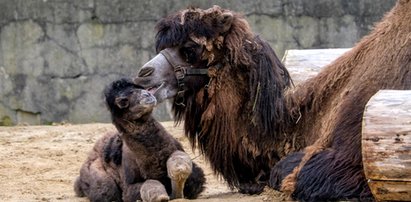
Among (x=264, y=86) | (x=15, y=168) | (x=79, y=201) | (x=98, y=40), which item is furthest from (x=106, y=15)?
(x=264, y=86)

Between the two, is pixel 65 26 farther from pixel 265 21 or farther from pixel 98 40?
pixel 265 21

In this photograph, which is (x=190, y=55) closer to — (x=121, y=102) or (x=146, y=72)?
(x=146, y=72)

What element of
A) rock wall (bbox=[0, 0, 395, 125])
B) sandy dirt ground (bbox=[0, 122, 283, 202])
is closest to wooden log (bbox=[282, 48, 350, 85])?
sandy dirt ground (bbox=[0, 122, 283, 202])

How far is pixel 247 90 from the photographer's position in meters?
5.92

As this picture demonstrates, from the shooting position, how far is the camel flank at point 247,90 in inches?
223

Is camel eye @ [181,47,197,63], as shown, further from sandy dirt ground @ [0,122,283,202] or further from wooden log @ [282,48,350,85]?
wooden log @ [282,48,350,85]

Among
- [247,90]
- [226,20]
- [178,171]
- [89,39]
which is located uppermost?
A: [226,20]

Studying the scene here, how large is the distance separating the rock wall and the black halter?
5.74 metres

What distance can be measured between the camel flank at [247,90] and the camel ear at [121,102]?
5.0 inches

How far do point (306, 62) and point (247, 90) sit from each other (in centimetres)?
116

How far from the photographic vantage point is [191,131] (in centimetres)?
608

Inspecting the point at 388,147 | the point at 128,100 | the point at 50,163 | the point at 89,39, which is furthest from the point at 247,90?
the point at 89,39

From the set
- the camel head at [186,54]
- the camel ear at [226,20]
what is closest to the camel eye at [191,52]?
the camel head at [186,54]

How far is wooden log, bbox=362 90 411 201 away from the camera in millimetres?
4758
